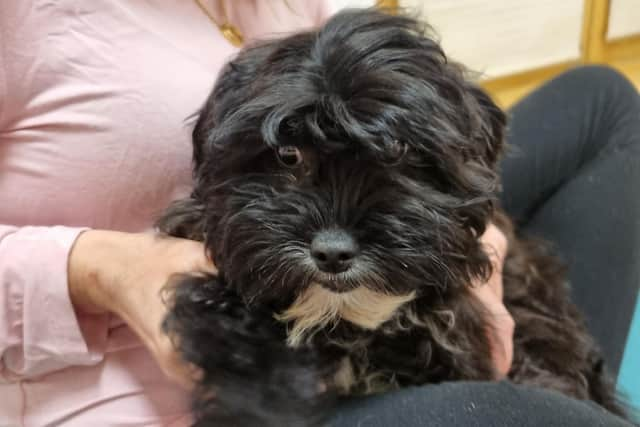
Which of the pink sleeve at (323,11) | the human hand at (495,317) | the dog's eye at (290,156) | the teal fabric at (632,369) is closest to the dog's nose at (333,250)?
the dog's eye at (290,156)

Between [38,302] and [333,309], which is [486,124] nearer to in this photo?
[333,309]

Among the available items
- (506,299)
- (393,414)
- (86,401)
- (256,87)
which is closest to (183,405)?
(86,401)

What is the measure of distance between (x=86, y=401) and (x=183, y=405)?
0.15 m

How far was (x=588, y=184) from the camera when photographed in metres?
1.52

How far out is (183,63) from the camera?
108 centimetres

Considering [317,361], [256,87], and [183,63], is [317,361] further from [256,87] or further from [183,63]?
[183,63]

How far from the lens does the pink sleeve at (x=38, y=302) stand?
1.00 m

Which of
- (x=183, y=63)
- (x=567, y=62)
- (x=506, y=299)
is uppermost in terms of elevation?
(x=183, y=63)

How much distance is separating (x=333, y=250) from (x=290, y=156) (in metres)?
0.14

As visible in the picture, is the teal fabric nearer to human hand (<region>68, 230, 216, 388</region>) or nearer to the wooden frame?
human hand (<region>68, 230, 216, 388</region>)

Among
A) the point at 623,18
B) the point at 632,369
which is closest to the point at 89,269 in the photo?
the point at 632,369

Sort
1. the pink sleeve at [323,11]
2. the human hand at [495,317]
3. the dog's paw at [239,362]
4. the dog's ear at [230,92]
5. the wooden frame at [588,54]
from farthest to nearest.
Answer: the wooden frame at [588,54] < the pink sleeve at [323,11] < the human hand at [495,317] < the dog's ear at [230,92] < the dog's paw at [239,362]

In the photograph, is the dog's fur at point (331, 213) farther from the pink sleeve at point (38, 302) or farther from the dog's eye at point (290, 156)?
the pink sleeve at point (38, 302)

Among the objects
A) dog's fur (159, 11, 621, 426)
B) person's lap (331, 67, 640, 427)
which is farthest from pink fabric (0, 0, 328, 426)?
person's lap (331, 67, 640, 427)
